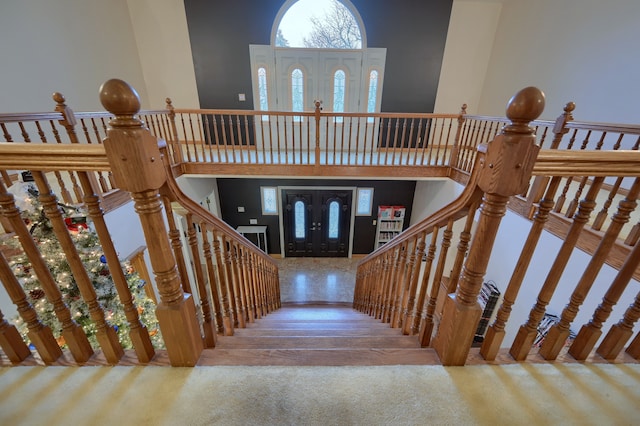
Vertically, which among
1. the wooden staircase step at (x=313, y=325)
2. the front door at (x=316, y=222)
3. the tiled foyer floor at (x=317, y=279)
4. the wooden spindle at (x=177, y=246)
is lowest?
the tiled foyer floor at (x=317, y=279)

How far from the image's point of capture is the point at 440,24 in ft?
15.2

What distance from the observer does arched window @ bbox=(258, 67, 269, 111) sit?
15.7 feet

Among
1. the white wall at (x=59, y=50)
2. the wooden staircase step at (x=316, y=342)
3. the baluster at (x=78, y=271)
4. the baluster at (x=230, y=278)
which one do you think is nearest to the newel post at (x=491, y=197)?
the wooden staircase step at (x=316, y=342)

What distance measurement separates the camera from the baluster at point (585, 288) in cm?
80

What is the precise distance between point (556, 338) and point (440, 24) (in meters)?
5.51

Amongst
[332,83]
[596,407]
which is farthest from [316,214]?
[596,407]

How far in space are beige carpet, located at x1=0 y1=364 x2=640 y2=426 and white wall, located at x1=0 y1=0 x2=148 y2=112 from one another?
11.3ft

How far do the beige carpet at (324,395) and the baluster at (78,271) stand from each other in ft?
0.28

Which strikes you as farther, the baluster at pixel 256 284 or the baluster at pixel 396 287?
the baluster at pixel 256 284

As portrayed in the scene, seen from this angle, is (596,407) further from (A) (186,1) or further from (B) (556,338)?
(A) (186,1)

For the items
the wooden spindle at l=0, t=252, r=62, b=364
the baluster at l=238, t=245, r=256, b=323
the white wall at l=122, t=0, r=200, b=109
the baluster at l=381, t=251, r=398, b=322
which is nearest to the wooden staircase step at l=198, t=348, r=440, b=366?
the wooden spindle at l=0, t=252, r=62, b=364

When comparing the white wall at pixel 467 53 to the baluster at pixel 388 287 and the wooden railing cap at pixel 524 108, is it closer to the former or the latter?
the baluster at pixel 388 287

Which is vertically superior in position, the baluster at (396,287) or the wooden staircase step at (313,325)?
the baluster at (396,287)

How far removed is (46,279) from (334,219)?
5.32m
